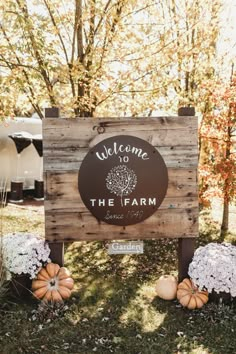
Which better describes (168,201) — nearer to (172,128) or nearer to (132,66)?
(172,128)

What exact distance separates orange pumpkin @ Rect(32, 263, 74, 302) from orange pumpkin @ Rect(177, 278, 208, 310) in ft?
4.81

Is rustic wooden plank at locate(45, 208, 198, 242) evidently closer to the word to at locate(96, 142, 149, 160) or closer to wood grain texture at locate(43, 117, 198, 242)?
wood grain texture at locate(43, 117, 198, 242)

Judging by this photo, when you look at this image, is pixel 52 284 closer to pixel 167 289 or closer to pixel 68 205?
pixel 68 205

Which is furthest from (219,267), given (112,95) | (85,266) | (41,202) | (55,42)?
(41,202)

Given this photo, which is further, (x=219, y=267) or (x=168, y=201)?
(x=168, y=201)

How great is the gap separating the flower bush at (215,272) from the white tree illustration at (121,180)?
1.31m

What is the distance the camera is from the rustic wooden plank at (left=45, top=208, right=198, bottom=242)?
5.74 m

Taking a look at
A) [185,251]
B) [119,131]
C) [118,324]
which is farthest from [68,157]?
[118,324]

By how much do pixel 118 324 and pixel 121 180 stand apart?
6.01ft

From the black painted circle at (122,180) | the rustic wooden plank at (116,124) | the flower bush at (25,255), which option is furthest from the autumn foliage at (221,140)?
the flower bush at (25,255)

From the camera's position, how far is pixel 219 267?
5.40 meters

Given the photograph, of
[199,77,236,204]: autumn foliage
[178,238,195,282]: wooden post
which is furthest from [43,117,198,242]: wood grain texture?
[199,77,236,204]: autumn foliage

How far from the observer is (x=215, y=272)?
5.40 m

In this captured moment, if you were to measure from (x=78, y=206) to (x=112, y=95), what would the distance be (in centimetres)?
286
